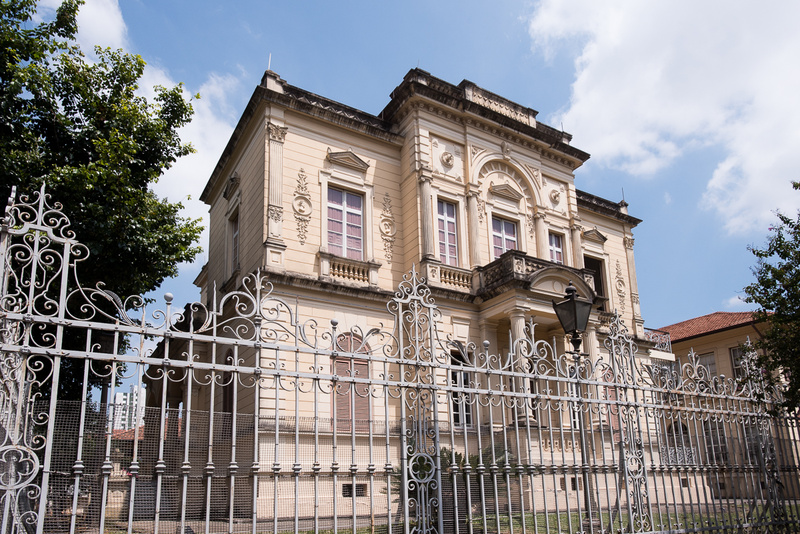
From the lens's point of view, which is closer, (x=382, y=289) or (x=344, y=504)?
(x=344, y=504)

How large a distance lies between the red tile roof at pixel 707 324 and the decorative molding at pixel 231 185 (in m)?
21.4

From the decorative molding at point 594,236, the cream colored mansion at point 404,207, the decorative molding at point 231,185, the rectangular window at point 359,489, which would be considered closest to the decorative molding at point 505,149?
the cream colored mansion at point 404,207

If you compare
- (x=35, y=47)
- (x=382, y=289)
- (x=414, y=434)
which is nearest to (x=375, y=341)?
(x=382, y=289)

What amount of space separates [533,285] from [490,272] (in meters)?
1.34

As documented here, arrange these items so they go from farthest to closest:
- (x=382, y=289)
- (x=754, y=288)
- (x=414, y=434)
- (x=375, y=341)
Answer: (x=382, y=289) < (x=375, y=341) < (x=754, y=288) < (x=414, y=434)

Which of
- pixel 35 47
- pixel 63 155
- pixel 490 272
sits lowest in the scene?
pixel 490 272

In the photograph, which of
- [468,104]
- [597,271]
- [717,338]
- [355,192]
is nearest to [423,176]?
[355,192]

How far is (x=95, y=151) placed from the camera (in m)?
13.8

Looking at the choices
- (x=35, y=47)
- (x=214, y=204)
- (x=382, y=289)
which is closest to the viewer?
(x=35, y=47)

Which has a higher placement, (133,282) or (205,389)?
(133,282)

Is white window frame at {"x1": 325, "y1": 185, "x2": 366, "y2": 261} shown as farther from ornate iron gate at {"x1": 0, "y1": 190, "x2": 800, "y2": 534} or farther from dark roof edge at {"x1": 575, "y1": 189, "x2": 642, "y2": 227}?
Result: dark roof edge at {"x1": 575, "y1": 189, "x2": 642, "y2": 227}

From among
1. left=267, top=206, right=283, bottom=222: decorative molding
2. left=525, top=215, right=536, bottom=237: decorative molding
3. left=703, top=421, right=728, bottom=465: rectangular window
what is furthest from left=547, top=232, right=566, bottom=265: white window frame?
left=703, top=421, right=728, bottom=465: rectangular window

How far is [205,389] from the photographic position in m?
17.2

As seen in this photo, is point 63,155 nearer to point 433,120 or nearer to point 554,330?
point 433,120
